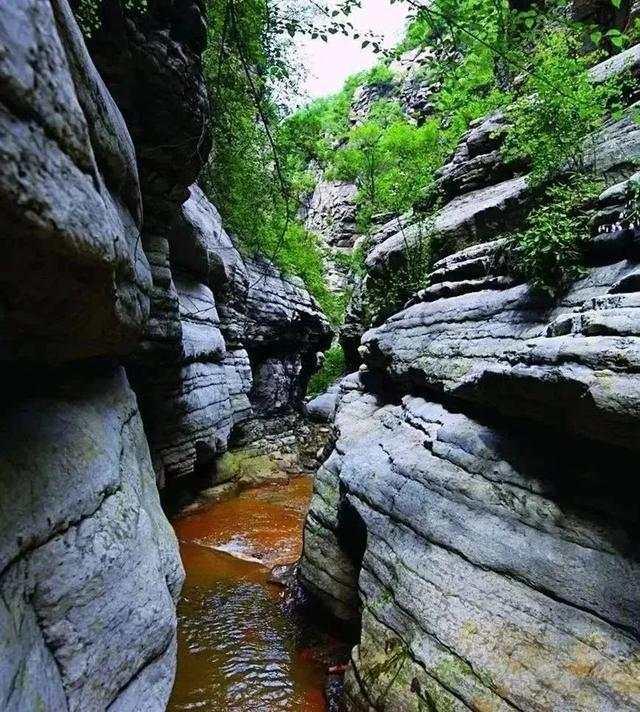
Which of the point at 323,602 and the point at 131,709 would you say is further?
the point at 323,602

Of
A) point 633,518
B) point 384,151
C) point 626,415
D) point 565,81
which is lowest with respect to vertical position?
point 633,518

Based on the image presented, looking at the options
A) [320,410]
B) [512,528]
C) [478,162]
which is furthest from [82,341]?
[320,410]

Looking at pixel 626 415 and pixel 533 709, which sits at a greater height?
pixel 626 415

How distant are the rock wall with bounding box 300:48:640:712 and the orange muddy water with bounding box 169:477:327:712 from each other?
99cm

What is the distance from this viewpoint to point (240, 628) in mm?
7281

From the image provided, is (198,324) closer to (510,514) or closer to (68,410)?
(68,410)

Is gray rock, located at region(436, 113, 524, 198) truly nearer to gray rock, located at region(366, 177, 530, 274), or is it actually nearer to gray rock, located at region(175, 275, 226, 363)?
gray rock, located at region(366, 177, 530, 274)

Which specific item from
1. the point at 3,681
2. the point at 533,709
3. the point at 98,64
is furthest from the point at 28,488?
the point at 98,64

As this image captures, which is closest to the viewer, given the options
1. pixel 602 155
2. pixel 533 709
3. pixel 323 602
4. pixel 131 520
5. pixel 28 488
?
pixel 28 488

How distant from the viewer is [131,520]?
4105 mm

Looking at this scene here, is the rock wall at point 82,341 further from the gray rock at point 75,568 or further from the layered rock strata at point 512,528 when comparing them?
the layered rock strata at point 512,528

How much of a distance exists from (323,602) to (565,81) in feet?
33.8

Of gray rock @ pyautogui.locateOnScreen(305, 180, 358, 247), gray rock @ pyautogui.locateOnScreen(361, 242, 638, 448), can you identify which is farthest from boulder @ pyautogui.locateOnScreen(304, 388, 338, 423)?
gray rock @ pyautogui.locateOnScreen(305, 180, 358, 247)

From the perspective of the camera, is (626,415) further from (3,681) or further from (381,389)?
(381,389)
